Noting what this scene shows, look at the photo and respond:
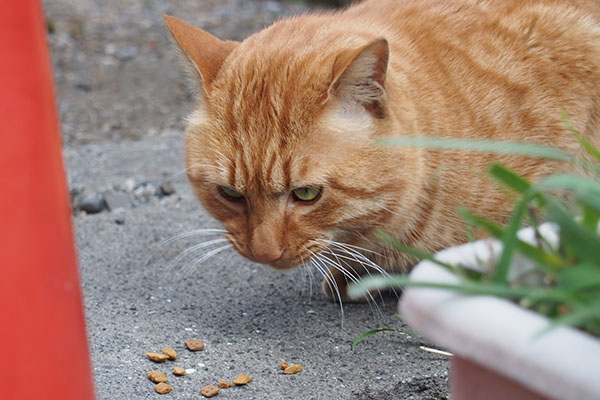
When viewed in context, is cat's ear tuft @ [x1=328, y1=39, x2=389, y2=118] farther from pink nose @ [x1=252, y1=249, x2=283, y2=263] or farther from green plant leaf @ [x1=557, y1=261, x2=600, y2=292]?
green plant leaf @ [x1=557, y1=261, x2=600, y2=292]

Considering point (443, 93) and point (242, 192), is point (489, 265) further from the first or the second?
point (443, 93)

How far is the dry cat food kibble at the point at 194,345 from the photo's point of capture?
2188mm

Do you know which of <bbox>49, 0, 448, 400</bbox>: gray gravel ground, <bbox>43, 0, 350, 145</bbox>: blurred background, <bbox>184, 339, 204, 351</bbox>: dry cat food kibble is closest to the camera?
<bbox>49, 0, 448, 400</bbox>: gray gravel ground

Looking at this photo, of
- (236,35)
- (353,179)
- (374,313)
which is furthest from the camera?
(236,35)

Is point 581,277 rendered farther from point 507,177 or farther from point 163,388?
point 163,388

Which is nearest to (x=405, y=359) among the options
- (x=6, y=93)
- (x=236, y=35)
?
(x=6, y=93)

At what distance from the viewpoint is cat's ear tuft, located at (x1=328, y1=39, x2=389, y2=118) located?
6.32 feet

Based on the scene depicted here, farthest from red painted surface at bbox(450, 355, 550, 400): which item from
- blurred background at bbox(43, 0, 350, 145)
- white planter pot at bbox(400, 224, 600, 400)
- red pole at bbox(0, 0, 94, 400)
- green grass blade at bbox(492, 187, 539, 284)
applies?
blurred background at bbox(43, 0, 350, 145)

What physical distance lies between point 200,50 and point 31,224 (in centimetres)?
117

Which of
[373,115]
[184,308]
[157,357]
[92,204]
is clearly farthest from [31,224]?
[92,204]

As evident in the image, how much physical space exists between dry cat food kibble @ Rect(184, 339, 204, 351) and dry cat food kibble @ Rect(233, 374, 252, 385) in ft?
0.69

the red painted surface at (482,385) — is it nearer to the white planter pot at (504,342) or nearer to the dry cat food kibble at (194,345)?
the white planter pot at (504,342)

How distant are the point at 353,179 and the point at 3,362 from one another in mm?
1102

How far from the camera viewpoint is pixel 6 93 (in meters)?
1.18
